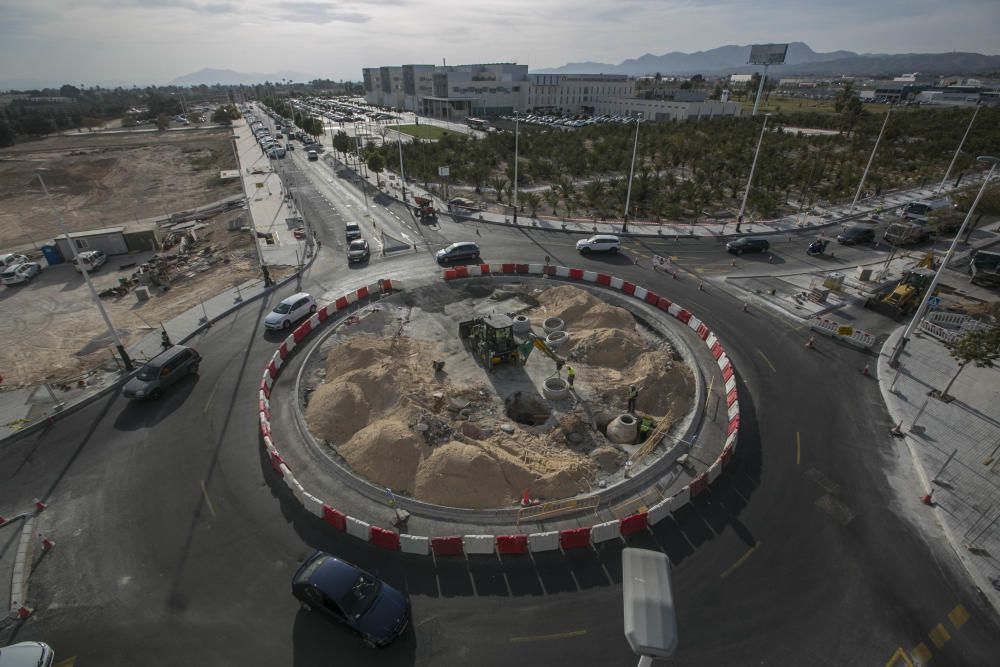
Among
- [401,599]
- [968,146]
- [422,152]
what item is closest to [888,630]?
[401,599]

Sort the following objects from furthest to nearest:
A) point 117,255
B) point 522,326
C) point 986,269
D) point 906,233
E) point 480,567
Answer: point 117,255 → point 906,233 → point 986,269 → point 522,326 → point 480,567

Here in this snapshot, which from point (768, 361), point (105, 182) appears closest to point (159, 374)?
point (768, 361)

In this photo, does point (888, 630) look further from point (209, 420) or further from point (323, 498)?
point (209, 420)

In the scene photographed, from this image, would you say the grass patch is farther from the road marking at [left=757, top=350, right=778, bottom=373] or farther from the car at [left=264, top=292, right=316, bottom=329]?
the road marking at [left=757, top=350, right=778, bottom=373]

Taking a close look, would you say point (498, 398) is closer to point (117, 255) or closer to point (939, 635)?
point (939, 635)

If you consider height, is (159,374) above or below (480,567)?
above

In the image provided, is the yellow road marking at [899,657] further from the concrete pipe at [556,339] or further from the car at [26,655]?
the car at [26,655]
